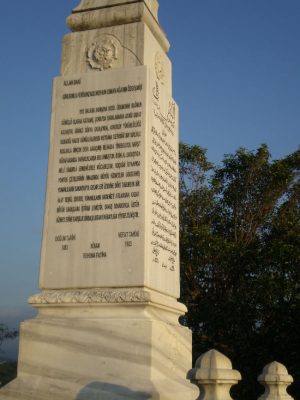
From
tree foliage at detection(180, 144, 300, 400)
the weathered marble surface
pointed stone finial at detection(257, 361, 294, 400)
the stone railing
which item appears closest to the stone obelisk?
the weathered marble surface

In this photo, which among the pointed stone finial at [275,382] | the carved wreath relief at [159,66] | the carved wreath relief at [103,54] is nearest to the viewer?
the pointed stone finial at [275,382]

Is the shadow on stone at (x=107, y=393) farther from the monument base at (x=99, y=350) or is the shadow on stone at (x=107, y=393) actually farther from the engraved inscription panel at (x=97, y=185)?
the engraved inscription panel at (x=97, y=185)

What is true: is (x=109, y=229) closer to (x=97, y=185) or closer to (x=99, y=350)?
(x=97, y=185)

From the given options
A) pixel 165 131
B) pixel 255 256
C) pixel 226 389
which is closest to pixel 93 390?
pixel 226 389

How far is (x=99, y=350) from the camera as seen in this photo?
6934mm

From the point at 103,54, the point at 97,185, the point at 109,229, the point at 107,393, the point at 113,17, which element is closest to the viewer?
the point at 107,393

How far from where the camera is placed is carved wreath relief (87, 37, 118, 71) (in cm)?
830

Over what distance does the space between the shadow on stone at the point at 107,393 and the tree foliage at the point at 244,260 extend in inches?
470

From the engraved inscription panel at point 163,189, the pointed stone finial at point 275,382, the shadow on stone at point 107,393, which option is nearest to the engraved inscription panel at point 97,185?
the engraved inscription panel at point 163,189

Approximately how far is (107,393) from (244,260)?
14102 millimetres

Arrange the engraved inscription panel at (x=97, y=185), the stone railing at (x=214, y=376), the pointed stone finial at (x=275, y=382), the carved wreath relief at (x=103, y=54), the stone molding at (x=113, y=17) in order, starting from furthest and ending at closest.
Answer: the stone molding at (x=113, y=17), the carved wreath relief at (x=103, y=54), the pointed stone finial at (x=275, y=382), the engraved inscription panel at (x=97, y=185), the stone railing at (x=214, y=376)

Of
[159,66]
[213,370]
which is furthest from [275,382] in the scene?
[159,66]

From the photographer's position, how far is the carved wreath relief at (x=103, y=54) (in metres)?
8.30

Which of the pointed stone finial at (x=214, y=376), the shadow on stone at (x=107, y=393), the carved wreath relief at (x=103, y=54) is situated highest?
the carved wreath relief at (x=103, y=54)
